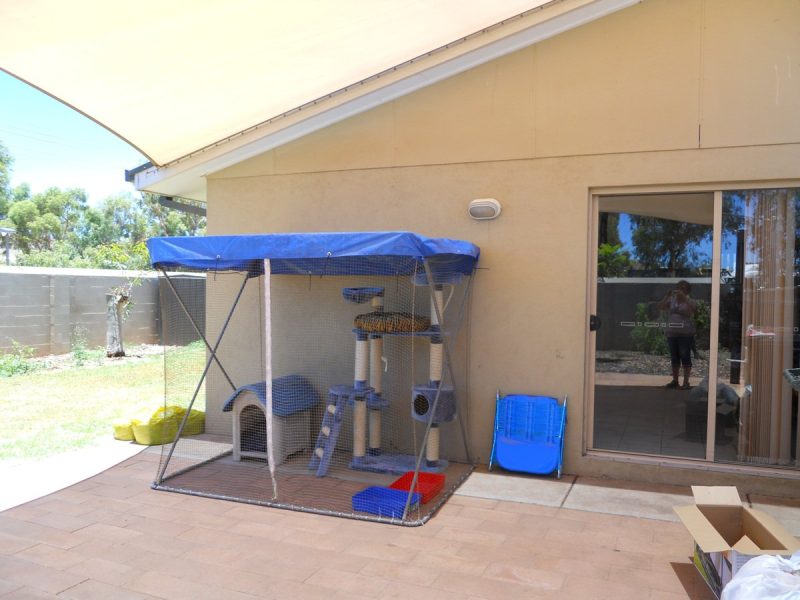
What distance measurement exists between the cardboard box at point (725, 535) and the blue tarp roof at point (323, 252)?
221 cm

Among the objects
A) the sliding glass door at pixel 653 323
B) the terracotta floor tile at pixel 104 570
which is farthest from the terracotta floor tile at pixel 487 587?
the sliding glass door at pixel 653 323

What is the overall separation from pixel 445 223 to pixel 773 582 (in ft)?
12.4

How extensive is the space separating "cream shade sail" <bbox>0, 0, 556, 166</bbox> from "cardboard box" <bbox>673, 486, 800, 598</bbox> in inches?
142

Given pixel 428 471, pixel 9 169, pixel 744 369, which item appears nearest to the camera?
pixel 744 369

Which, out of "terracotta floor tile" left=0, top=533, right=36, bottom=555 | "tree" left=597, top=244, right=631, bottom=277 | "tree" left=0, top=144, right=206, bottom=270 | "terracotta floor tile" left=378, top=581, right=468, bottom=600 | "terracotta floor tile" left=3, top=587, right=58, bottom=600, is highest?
"tree" left=0, top=144, right=206, bottom=270

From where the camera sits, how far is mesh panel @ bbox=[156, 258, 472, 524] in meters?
4.92

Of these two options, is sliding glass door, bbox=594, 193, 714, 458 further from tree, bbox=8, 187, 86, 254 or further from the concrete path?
tree, bbox=8, 187, 86, 254

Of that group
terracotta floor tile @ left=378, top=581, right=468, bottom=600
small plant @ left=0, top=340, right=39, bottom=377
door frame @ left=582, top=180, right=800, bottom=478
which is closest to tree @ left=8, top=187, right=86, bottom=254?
small plant @ left=0, top=340, right=39, bottom=377

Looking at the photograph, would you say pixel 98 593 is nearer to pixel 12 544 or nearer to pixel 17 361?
pixel 12 544

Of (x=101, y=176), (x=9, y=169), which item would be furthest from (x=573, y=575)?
(x=101, y=176)

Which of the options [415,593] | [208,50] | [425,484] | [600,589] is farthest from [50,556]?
[208,50]

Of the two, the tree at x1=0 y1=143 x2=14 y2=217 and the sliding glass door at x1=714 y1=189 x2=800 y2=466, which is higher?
the tree at x1=0 y1=143 x2=14 y2=217

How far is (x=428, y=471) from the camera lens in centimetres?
527

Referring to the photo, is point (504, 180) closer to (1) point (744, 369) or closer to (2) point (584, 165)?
(2) point (584, 165)
